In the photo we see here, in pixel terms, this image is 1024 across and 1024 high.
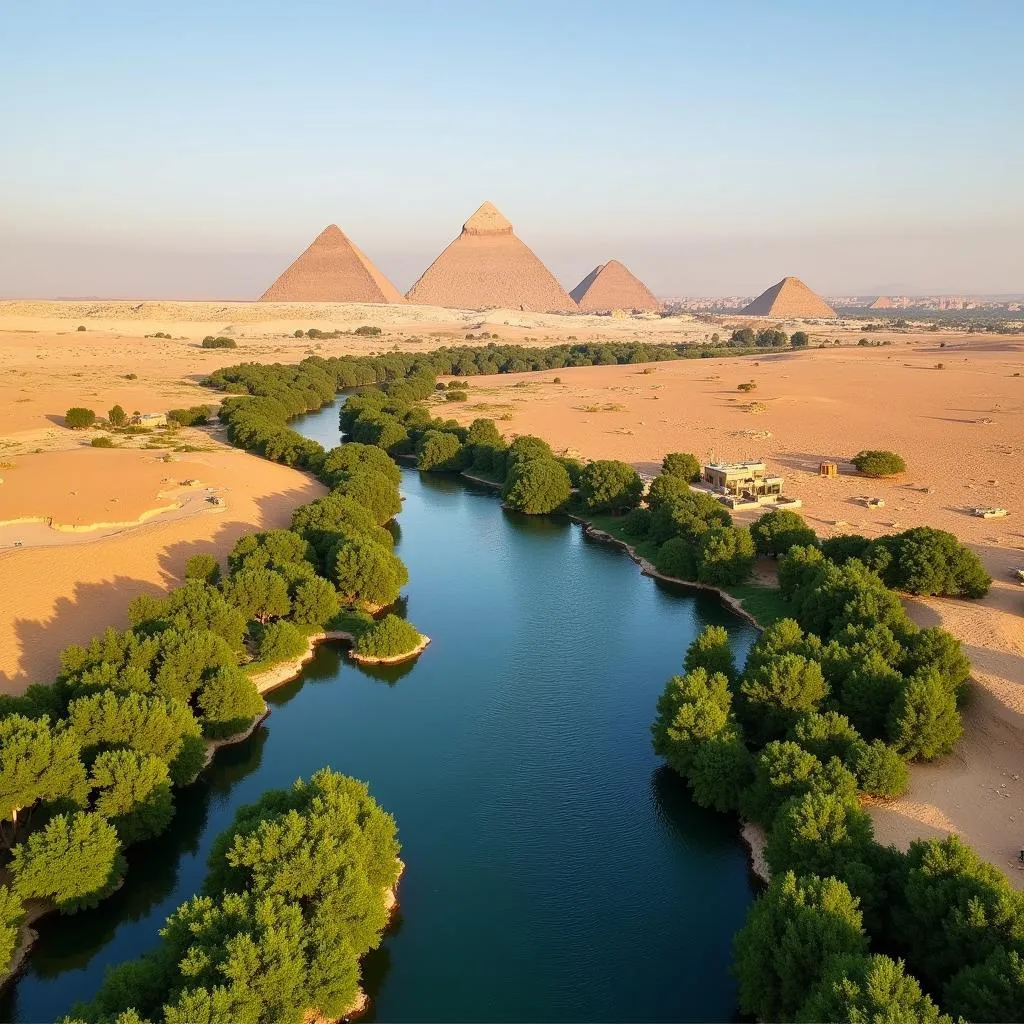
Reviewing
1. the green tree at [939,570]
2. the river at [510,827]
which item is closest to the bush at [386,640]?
the river at [510,827]

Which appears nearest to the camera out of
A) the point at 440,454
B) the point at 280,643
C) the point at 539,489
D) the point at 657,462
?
the point at 280,643

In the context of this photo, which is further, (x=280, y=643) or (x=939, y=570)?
(x=939, y=570)

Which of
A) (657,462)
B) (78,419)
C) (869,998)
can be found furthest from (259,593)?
(78,419)

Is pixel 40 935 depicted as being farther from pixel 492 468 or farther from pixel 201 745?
pixel 492 468

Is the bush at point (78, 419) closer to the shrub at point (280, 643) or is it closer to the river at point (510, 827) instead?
the river at point (510, 827)

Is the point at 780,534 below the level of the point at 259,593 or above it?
above

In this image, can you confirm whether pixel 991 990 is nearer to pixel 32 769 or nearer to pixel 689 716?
pixel 689 716

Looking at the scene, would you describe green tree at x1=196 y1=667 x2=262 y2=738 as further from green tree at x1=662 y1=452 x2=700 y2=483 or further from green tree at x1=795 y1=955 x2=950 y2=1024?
green tree at x1=662 y1=452 x2=700 y2=483

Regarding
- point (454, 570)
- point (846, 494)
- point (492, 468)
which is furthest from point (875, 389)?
point (454, 570)
